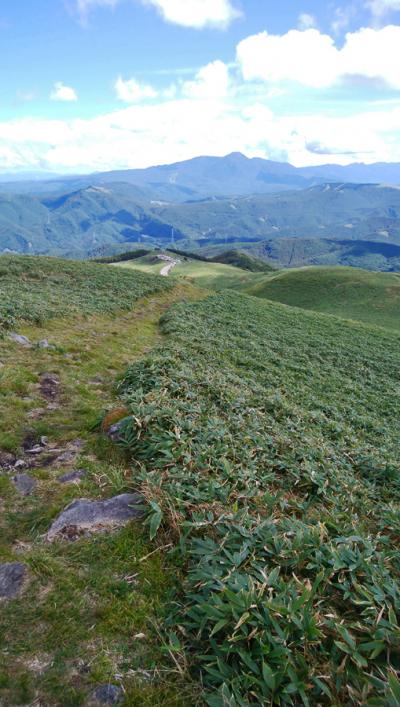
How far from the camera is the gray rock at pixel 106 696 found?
14.0ft

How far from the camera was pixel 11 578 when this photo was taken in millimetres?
5742

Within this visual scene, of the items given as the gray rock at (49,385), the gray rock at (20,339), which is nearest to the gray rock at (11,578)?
the gray rock at (49,385)

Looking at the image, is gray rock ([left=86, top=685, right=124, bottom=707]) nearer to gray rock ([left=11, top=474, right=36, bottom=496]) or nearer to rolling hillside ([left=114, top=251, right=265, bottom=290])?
gray rock ([left=11, top=474, right=36, bottom=496])

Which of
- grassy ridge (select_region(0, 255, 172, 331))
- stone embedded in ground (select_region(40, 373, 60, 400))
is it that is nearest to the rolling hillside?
grassy ridge (select_region(0, 255, 172, 331))

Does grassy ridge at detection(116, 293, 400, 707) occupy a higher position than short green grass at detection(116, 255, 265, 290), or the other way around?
grassy ridge at detection(116, 293, 400, 707)

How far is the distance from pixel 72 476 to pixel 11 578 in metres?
2.64

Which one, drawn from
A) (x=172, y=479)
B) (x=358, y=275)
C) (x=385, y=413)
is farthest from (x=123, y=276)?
(x=358, y=275)

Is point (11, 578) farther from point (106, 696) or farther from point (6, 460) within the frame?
point (6, 460)

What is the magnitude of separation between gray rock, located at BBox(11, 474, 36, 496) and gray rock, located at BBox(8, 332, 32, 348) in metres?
9.69

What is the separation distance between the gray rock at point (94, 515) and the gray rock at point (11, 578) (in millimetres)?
648

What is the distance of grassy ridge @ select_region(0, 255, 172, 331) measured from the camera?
22.3m

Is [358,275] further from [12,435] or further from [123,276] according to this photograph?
[12,435]

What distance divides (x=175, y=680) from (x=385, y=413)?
1769 centimetres

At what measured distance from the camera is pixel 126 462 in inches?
346
